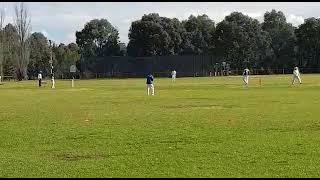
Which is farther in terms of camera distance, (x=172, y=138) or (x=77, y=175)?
(x=172, y=138)

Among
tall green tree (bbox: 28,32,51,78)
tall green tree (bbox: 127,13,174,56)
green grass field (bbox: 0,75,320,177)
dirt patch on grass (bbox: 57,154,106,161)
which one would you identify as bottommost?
dirt patch on grass (bbox: 57,154,106,161)

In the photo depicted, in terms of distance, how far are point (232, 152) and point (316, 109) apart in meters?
12.4

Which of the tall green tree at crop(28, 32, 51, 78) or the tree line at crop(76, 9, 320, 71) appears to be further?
the tall green tree at crop(28, 32, 51, 78)

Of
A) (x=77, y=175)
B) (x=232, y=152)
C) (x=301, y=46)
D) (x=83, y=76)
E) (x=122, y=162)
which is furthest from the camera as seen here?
(x=83, y=76)

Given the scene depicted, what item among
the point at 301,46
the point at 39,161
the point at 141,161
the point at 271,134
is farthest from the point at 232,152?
the point at 301,46

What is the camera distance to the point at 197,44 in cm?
13125

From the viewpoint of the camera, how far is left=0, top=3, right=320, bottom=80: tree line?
11644cm

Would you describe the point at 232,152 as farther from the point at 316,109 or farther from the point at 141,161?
the point at 316,109

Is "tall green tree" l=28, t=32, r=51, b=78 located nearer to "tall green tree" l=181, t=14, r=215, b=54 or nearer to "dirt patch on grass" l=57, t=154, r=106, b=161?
"tall green tree" l=181, t=14, r=215, b=54

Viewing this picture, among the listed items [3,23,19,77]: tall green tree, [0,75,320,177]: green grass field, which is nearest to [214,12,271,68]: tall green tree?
[3,23,19,77]: tall green tree

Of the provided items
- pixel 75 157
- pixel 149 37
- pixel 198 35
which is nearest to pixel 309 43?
pixel 198 35

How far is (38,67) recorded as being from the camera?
13225cm

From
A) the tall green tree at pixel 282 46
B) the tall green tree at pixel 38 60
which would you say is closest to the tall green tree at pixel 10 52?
the tall green tree at pixel 38 60

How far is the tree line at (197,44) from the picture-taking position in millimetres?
116438
